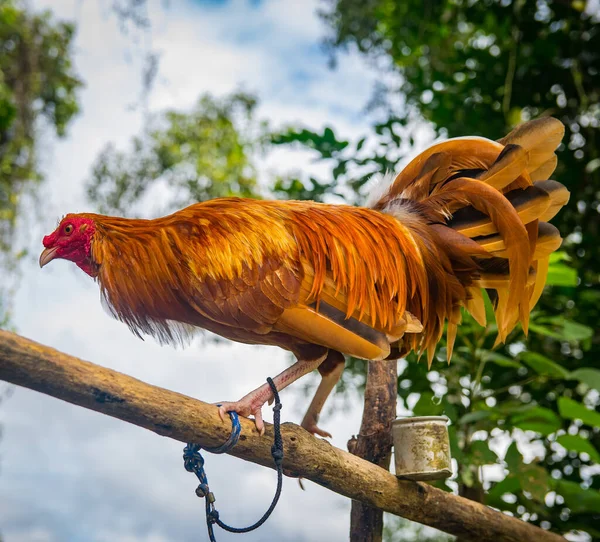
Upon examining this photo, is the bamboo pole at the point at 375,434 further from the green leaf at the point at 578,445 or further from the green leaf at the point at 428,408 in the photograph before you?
the green leaf at the point at 578,445

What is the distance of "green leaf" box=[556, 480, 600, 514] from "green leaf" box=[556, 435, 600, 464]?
14 cm

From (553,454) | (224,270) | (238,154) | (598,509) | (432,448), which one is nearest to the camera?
(224,270)

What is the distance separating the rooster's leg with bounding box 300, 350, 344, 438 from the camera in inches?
69.1

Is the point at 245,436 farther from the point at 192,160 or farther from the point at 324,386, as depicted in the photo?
the point at 192,160

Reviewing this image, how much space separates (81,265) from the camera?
1559 mm

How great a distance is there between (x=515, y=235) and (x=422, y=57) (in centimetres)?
316

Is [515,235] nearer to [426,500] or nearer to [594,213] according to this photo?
[426,500]

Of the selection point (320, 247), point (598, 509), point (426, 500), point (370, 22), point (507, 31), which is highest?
point (370, 22)

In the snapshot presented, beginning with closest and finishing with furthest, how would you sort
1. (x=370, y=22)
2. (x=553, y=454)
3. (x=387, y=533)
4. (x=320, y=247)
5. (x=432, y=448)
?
(x=320, y=247) < (x=432, y=448) < (x=553, y=454) < (x=387, y=533) < (x=370, y=22)

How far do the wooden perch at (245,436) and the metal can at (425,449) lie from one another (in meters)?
0.07

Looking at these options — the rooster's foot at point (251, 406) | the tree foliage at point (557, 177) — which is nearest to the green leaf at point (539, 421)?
the tree foliage at point (557, 177)

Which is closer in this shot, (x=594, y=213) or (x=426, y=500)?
(x=426, y=500)

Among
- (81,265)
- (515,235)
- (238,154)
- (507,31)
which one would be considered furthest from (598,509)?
(238,154)

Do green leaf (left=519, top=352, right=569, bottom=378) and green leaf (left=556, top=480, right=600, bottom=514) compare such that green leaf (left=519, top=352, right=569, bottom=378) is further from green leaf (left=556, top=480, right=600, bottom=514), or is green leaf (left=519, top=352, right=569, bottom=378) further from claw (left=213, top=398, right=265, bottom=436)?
claw (left=213, top=398, right=265, bottom=436)
